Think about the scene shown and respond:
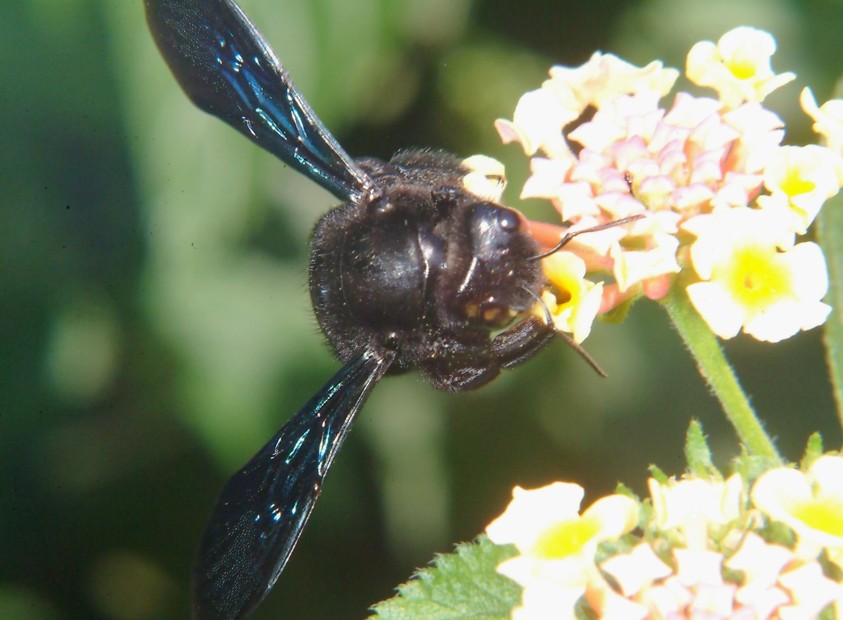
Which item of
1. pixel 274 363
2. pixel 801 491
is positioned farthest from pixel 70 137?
pixel 801 491

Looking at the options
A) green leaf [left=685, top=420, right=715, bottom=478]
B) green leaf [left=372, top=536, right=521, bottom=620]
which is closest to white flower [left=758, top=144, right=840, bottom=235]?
green leaf [left=685, top=420, right=715, bottom=478]

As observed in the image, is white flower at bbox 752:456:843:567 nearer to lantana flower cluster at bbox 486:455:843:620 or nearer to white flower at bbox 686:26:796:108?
lantana flower cluster at bbox 486:455:843:620

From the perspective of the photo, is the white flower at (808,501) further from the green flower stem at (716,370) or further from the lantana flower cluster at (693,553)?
the green flower stem at (716,370)

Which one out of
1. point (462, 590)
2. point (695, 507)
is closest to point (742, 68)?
point (695, 507)

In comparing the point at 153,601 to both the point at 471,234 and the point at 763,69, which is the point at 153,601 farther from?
the point at 763,69

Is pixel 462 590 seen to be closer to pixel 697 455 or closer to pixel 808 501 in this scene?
pixel 697 455

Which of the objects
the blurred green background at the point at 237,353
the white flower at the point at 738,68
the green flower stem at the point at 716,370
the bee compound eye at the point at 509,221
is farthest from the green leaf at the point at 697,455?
the blurred green background at the point at 237,353
